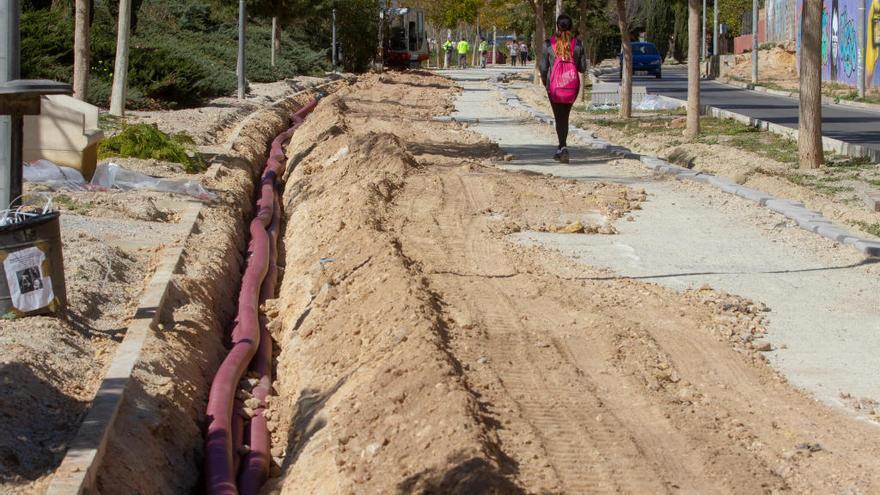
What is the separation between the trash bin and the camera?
23.6 feet

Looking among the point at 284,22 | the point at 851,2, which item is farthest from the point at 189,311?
the point at 851,2

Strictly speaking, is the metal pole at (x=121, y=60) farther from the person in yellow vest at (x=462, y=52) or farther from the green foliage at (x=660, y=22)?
the green foliage at (x=660, y=22)

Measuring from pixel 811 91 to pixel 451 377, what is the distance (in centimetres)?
1108

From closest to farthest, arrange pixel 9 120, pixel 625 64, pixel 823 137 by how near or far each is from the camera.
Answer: pixel 9 120
pixel 823 137
pixel 625 64

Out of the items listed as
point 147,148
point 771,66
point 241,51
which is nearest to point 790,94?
point 771,66

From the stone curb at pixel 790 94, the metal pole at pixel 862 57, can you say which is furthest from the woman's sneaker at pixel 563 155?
the metal pole at pixel 862 57

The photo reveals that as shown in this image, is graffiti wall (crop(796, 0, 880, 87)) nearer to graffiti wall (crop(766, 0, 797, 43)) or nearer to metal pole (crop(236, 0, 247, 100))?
graffiti wall (crop(766, 0, 797, 43))

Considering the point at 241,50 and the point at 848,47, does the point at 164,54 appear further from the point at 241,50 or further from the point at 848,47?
the point at 848,47

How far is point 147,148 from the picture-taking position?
15359 millimetres

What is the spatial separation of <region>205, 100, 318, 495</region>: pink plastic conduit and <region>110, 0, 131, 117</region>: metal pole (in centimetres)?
783

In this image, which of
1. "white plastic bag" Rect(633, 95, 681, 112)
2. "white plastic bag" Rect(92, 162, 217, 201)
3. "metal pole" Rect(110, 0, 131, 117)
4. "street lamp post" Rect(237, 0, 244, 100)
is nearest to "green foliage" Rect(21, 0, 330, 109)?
"street lamp post" Rect(237, 0, 244, 100)

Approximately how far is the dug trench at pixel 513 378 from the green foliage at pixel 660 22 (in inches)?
2493

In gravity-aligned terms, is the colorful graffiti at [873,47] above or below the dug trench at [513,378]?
above

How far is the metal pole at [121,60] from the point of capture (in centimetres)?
1917
